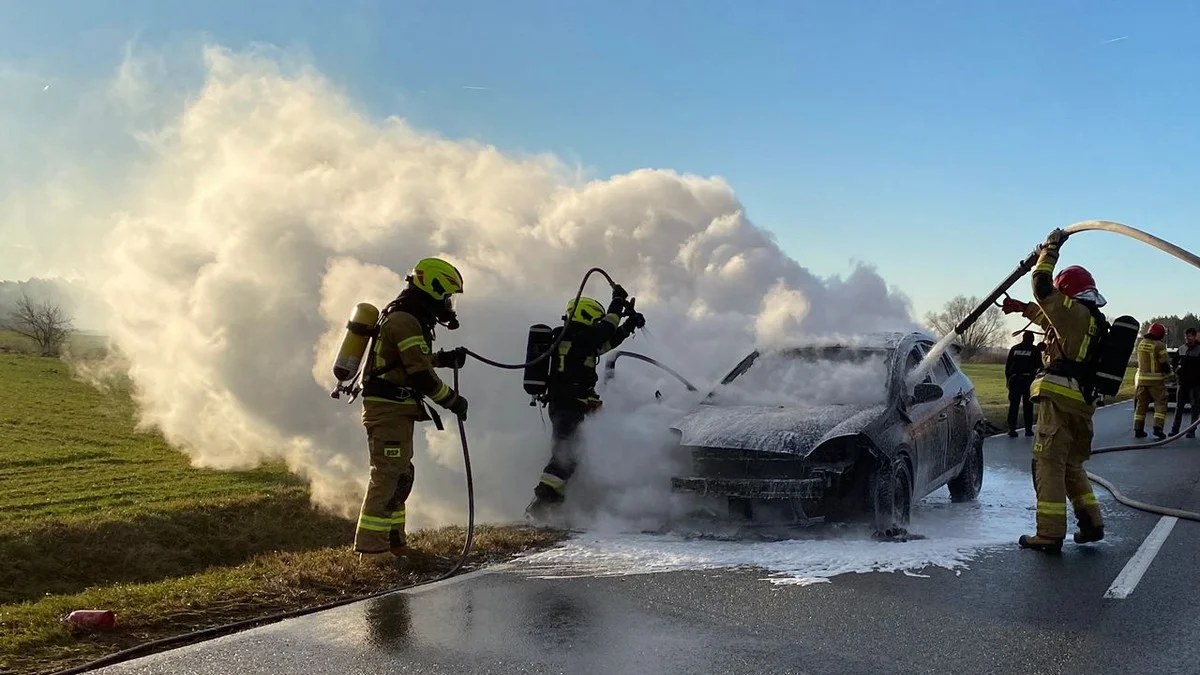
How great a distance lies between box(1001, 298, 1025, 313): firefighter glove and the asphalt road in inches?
68.5

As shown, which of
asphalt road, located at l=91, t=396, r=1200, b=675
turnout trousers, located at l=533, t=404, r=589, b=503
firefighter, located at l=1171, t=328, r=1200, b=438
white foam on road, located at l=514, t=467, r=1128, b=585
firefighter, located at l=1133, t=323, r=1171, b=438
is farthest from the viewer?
firefighter, located at l=1171, t=328, r=1200, b=438

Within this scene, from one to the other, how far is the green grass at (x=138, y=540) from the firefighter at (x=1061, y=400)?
3.65 m

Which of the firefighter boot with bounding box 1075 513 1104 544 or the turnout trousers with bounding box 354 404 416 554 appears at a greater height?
the turnout trousers with bounding box 354 404 416 554

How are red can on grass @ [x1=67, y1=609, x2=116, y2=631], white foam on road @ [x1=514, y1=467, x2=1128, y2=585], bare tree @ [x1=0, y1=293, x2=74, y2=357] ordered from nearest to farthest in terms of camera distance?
red can on grass @ [x1=67, y1=609, x2=116, y2=631] < white foam on road @ [x1=514, y1=467, x2=1128, y2=585] < bare tree @ [x1=0, y1=293, x2=74, y2=357]

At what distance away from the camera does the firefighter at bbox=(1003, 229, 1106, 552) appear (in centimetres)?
651

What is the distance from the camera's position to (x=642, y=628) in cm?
476

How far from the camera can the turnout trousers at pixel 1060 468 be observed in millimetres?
6504

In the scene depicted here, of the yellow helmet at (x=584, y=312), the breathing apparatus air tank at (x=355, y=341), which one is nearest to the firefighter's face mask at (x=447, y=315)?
the breathing apparatus air tank at (x=355, y=341)

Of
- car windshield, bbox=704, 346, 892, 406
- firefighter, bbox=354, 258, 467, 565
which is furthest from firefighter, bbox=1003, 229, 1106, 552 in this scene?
firefighter, bbox=354, 258, 467, 565

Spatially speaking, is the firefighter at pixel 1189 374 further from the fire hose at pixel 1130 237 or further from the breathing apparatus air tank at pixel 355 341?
the breathing apparatus air tank at pixel 355 341

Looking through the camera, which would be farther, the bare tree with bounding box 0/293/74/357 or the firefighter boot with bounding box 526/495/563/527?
the bare tree with bounding box 0/293/74/357

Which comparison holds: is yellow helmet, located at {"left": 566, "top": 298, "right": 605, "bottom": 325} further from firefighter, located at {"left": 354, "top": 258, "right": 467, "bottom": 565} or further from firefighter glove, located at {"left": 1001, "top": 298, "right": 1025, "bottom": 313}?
firefighter glove, located at {"left": 1001, "top": 298, "right": 1025, "bottom": 313}

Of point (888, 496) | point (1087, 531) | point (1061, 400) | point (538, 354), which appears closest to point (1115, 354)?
point (1061, 400)

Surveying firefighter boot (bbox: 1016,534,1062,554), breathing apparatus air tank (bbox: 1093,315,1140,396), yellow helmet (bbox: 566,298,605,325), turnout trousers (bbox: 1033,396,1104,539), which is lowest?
firefighter boot (bbox: 1016,534,1062,554)
